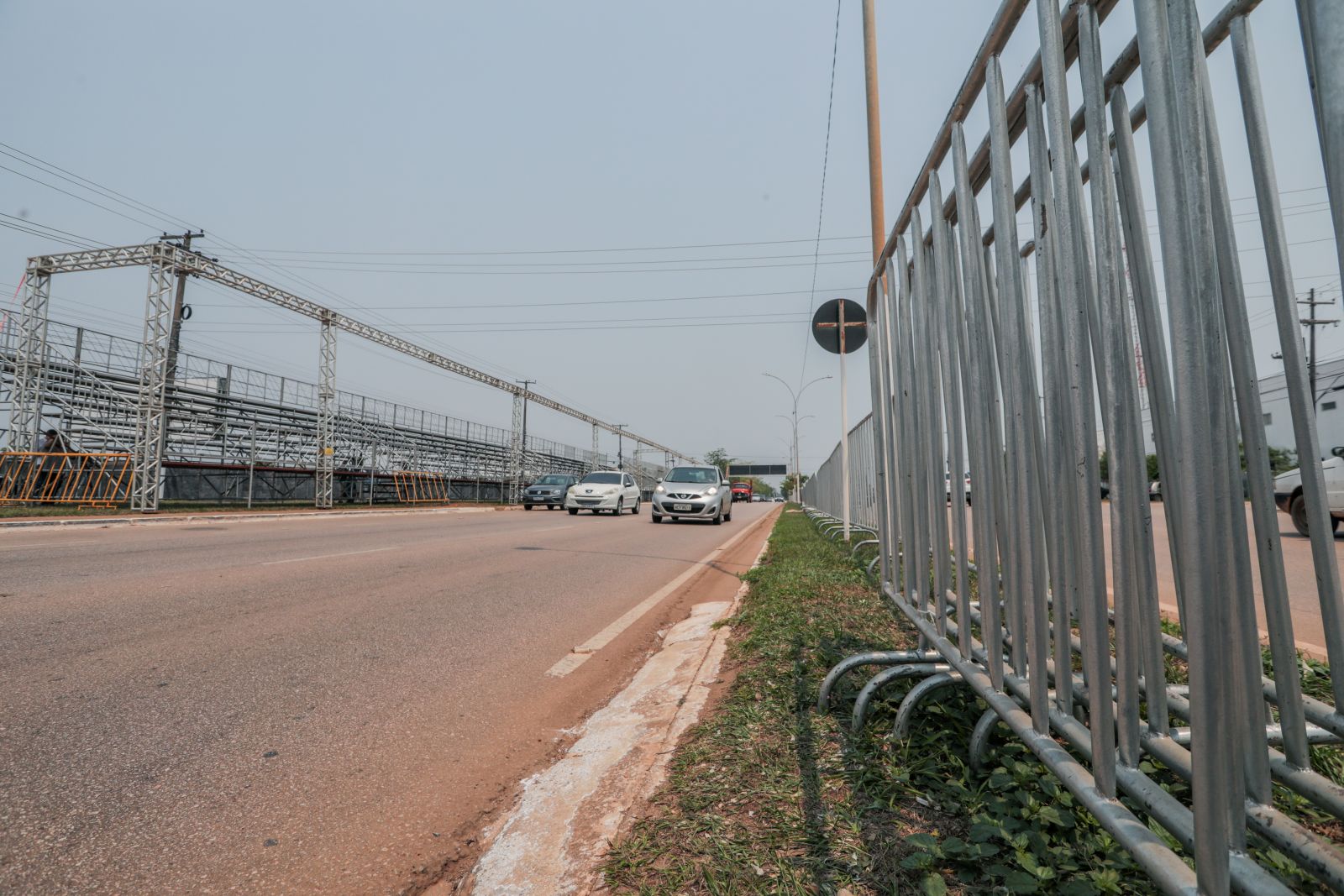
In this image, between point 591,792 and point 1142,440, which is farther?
point 591,792

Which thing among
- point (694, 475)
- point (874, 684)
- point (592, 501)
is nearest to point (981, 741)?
point (874, 684)

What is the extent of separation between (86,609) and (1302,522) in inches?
502

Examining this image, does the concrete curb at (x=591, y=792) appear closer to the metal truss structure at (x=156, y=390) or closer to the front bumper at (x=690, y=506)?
the front bumper at (x=690, y=506)

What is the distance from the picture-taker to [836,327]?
7.61 metres

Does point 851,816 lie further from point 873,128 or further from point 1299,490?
point 1299,490

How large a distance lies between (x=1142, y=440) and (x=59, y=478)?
2140 centimetres

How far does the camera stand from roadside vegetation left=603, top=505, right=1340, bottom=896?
143 cm

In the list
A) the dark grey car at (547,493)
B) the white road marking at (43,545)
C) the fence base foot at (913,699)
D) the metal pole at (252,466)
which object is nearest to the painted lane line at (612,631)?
the fence base foot at (913,699)

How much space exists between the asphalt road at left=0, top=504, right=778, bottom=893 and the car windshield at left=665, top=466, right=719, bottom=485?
36.2ft

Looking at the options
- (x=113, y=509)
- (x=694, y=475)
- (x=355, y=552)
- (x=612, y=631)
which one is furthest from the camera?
(x=694, y=475)

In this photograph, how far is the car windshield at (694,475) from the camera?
17.8 meters

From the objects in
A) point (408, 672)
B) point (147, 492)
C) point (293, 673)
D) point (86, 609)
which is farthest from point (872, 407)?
point (147, 492)

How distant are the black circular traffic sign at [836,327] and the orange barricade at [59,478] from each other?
1806cm

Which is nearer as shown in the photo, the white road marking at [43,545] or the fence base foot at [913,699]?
the fence base foot at [913,699]
